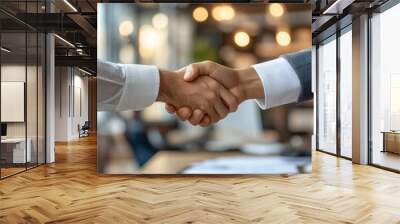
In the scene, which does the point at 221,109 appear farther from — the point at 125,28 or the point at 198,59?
the point at 125,28

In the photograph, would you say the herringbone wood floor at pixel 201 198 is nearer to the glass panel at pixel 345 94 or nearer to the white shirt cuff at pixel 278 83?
the white shirt cuff at pixel 278 83

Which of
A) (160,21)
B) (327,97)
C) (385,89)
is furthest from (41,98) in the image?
(327,97)

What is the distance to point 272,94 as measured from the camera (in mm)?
6152

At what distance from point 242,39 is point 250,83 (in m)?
0.70

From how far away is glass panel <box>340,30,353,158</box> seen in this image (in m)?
8.58

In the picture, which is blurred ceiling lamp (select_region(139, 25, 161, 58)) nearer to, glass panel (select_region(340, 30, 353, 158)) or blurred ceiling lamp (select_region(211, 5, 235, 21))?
blurred ceiling lamp (select_region(211, 5, 235, 21))

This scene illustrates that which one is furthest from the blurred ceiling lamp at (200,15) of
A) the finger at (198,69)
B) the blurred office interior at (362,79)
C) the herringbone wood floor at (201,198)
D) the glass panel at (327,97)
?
the glass panel at (327,97)

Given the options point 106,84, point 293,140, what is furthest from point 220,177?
point 106,84

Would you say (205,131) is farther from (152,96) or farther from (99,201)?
(99,201)

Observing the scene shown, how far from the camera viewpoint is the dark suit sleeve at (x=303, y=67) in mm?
6316

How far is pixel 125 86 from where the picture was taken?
5824mm

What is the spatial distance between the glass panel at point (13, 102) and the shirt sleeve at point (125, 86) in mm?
1403

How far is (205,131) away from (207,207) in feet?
6.76

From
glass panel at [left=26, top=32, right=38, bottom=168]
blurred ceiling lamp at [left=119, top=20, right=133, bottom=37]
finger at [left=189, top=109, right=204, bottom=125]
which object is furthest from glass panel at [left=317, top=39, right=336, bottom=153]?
glass panel at [left=26, top=32, right=38, bottom=168]
